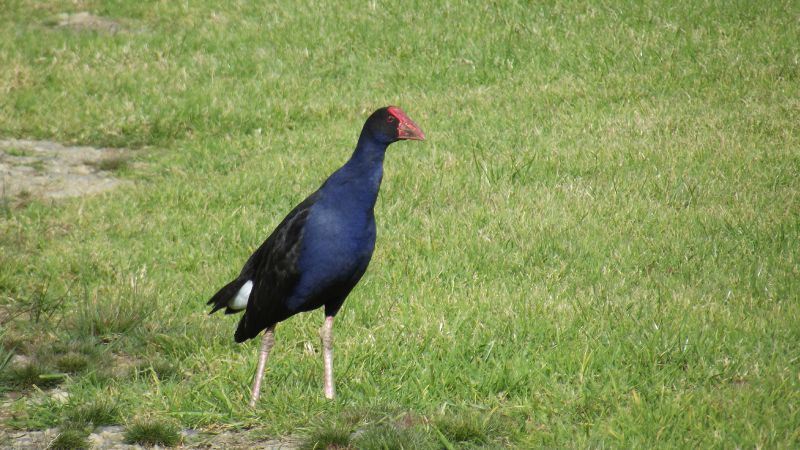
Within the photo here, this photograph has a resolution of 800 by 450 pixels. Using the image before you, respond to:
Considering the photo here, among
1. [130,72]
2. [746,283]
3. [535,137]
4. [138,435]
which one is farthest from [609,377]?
[130,72]

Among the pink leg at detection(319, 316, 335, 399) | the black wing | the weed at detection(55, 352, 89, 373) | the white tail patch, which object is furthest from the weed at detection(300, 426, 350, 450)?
the weed at detection(55, 352, 89, 373)

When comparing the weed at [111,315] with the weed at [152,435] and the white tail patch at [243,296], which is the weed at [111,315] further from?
the weed at [152,435]

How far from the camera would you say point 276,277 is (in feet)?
17.0

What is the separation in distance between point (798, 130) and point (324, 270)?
5.19 meters

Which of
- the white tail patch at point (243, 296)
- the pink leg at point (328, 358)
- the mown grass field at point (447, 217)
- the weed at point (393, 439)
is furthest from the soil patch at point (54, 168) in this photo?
the weed at point (393, 439)

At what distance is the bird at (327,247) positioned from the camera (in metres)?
5.01

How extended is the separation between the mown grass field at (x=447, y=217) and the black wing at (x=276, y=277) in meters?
0.38

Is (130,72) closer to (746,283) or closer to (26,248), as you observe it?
(26,248)

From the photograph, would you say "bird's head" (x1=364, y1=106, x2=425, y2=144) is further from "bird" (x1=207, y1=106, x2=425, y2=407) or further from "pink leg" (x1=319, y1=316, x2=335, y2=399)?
"pink leg" (x1=319, y1=316, x2=335, y2=399)

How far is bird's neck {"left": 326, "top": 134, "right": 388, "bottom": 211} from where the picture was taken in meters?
5.09

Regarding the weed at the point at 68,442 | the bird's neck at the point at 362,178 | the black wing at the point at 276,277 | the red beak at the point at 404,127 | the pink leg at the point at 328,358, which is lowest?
the weed at the point at 68,442

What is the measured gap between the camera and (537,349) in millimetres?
5613

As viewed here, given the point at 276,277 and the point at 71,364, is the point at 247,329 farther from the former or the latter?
the point at 71,364

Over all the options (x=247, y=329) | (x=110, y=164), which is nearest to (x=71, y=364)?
(x=247, y=329)
